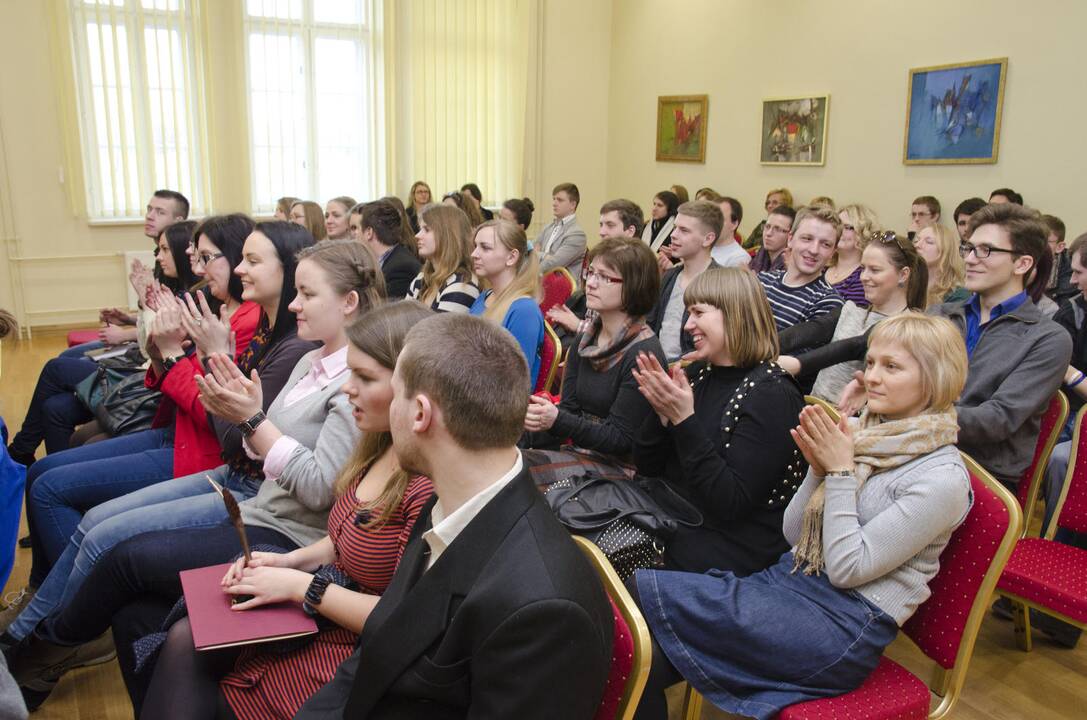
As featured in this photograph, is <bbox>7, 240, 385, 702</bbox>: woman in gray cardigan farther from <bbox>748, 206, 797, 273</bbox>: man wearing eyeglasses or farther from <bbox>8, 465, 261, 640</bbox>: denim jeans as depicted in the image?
<bbox>748, 206, 797, 273</bbox>: man wearing eyeglasses

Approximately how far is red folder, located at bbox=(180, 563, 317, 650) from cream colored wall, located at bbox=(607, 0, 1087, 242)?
6559 millimetres

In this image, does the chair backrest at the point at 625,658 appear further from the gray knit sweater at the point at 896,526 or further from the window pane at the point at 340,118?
the window pane at the point at 340,118

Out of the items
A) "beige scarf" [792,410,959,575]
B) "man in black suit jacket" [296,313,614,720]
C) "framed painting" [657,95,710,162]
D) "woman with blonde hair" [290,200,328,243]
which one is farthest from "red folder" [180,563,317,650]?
"framed painting" [657,95,710,162]

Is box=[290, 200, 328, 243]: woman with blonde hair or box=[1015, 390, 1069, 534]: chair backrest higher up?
box=[290, 200, 328, 243]: woman with blonde hair

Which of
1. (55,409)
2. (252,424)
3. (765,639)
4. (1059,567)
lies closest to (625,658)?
Result: (765,639)

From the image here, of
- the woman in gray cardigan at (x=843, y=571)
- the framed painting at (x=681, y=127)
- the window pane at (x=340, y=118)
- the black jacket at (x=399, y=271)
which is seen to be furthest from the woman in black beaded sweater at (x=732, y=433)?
the window pane at (x=340, y=118)

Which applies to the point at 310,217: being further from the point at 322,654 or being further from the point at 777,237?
the point at 322,654

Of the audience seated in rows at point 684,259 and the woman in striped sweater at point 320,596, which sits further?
the audience seated in rows at point 684,259

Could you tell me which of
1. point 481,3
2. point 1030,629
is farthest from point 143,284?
point 481,3

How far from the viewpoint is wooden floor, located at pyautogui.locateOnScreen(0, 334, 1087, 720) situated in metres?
2.65

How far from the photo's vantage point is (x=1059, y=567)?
2.66 meters

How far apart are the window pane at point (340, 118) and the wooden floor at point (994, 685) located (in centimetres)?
762

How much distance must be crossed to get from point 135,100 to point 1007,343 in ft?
29.7

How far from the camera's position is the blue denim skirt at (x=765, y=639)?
1854mm
